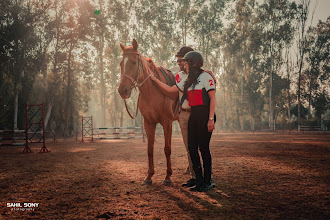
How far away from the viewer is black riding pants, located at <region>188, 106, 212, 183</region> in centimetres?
409

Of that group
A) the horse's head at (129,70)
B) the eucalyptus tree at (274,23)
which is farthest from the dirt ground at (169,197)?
the eucalyptus tree at (274,23)

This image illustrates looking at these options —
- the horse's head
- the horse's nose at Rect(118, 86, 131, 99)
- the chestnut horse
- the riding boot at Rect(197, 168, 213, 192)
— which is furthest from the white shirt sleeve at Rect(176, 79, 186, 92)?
the riding boot at Rect(197, 168, 213, 192)

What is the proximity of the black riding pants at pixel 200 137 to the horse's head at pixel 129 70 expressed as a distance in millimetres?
1281

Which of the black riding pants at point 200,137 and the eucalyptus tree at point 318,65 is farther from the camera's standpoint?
the eucalyptus tree at point 318,65

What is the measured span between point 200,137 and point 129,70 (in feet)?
6.22

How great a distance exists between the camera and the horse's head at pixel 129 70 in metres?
4.38

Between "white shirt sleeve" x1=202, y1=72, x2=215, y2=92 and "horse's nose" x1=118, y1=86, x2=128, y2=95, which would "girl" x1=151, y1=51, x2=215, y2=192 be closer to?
"white shirt sleeve" x1=202, y1=72, x2=215, y2=92

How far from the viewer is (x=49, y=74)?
33312mm

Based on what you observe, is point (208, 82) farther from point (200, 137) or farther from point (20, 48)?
point (20, 48)

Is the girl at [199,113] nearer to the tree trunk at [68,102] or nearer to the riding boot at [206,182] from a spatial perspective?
the riding boot at [206,182]

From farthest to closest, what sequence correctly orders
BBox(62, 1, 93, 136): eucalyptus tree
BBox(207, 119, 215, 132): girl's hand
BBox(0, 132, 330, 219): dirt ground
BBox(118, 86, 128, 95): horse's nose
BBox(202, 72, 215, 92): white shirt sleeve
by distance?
BBox(62, 1, 93, 136): eucalyptus tree < BBox(118, 86, 128, 95): horse's nose < BBox(202, 72, 215, 92): white shirt sleeve < BBox(207, 119, 215, 132): girl's hand < BBox(0, 132, 330, 219): dirt ground

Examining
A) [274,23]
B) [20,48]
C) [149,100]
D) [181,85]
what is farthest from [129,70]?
[274,23]

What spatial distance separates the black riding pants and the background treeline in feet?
87.0

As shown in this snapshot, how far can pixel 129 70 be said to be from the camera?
458cm
